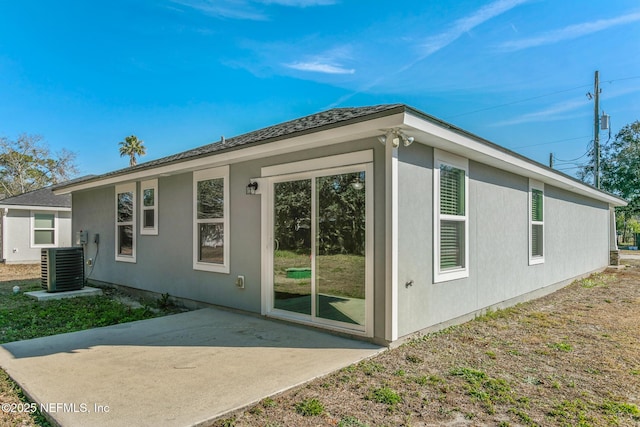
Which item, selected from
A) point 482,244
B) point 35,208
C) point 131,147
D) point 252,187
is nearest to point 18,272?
point 35,208

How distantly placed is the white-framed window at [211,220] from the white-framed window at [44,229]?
1306 centimetres

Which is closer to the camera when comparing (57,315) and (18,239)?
(57,315)

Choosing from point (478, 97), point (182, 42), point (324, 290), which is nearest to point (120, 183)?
point (182, 42)

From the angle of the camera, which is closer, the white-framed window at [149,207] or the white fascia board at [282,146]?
the white fascia board at [282,146]

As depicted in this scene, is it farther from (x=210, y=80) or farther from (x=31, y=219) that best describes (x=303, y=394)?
(x=31, y=219)

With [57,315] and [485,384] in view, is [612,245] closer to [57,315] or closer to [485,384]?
[485,384]

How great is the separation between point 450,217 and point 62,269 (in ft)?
27.6

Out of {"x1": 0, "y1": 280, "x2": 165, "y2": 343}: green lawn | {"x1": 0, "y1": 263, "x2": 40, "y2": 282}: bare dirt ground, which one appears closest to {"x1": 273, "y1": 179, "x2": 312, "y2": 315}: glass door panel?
{"x1": 0, "y1": 280, "x2": 165, "y2": 343}: green lawn

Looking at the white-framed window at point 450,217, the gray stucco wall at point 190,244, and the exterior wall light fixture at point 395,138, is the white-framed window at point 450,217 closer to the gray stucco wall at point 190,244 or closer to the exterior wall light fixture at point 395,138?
the exterior wall light fixture at point 395,138

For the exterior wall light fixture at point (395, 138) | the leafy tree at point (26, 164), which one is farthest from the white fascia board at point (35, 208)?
the leafy tree at point (26, 164)

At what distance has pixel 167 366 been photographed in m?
3.70

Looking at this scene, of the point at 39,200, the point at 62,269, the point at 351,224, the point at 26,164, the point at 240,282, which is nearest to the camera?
the point at 351,224

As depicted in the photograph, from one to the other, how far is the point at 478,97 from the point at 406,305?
20611 millimetres

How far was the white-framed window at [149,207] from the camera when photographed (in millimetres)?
7876
